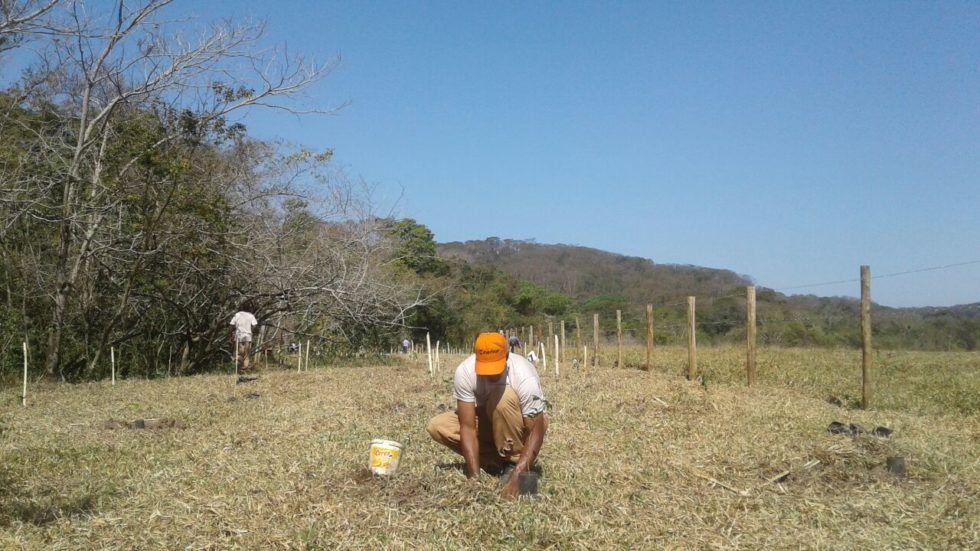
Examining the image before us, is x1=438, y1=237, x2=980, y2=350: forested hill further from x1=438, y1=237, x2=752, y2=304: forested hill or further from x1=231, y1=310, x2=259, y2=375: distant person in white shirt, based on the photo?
x1=438, y1=237, x2=752, y2=304: forested hill

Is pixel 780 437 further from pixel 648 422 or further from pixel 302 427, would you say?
pixel 302 427

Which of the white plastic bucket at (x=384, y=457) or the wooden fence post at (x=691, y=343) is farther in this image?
the wooden fence post at (x=691, y=343)

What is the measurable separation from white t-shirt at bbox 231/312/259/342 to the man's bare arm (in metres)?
11.4

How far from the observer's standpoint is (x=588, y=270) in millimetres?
98062

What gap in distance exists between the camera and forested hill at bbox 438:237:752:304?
261 ft

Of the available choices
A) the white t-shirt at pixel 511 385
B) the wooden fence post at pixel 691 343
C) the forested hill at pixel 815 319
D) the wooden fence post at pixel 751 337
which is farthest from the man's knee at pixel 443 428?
the forested hill at pixel 815 319

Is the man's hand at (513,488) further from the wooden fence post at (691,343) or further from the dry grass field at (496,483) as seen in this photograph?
the wooden fence post at (691,343)

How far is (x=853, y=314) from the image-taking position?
21.6m

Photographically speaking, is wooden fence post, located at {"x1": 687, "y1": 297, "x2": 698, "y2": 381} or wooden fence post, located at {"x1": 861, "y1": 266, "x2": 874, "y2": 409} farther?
wooden fence post, located at {"x1": 687, "y1": 297, "x2": 698, "y2": 381}

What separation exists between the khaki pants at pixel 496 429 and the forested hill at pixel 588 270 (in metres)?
57.5

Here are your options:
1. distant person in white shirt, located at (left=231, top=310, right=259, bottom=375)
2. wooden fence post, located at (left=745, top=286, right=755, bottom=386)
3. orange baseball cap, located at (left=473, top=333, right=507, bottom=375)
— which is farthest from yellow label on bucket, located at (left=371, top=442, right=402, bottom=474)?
distant person in white shirt, located at (left=231, top=310, right=259, bottom=375)

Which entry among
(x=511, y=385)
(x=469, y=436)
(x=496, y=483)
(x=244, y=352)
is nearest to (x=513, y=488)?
(x=496, y=483)

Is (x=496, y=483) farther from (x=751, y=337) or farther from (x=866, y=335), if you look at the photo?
(x=751, y=337)

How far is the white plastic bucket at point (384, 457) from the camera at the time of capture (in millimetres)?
5145
